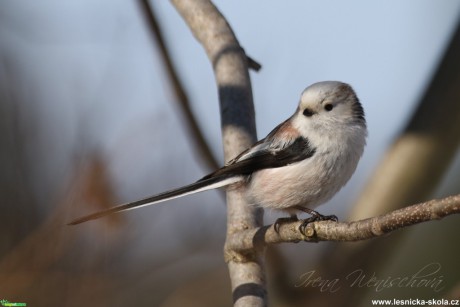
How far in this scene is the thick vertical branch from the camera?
2678 mm

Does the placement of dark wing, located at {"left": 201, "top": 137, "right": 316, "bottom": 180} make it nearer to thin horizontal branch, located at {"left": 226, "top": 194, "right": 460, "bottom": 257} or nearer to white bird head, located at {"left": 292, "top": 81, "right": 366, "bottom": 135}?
white bird head, located at {"left": 292, "top": 81, "right": 366, "bottom": 135}

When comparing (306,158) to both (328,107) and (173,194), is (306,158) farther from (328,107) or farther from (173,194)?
(173,194)

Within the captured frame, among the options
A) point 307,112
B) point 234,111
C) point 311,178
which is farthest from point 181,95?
point 311,178

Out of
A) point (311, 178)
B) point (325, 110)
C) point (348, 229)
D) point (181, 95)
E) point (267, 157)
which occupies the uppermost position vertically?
point (181, 95)

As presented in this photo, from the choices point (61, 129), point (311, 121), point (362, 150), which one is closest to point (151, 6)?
point (61, 129)

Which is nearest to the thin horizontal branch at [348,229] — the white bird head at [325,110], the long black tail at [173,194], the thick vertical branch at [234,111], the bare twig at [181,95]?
the thick vertical branch at [234,111]

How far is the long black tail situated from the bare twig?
45 centimetres

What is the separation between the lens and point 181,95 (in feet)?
11.5

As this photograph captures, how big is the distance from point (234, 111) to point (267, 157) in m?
0.25

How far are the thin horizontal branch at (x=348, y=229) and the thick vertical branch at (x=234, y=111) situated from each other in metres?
0.07

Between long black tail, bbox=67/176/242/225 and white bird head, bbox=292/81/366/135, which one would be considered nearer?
long black tail, bbox=67/176/242/225

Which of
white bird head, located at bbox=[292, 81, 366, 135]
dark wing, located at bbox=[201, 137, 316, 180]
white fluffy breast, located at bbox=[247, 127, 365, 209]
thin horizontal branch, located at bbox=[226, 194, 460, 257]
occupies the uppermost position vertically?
white bird head, located at bbox=[292, 81, 366, 135]

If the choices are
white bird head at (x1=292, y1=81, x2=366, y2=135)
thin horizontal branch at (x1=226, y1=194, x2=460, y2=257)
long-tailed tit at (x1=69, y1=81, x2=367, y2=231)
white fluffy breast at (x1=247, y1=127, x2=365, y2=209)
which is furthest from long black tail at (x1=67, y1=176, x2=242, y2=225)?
white bird head at (x1=292, y1=81, x2=366, y2=135)

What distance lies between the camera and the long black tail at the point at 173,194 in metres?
2.54
